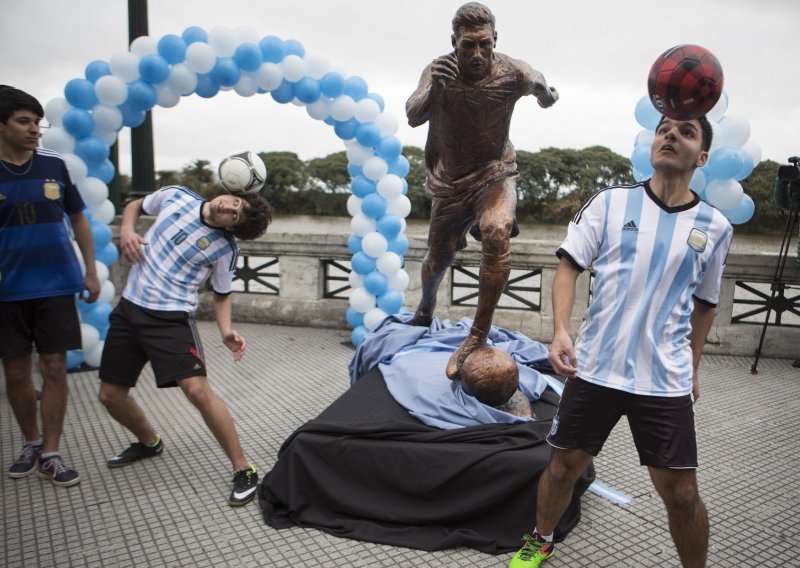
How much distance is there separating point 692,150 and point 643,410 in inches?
35.9

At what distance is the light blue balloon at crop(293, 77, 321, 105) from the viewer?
19.2ft

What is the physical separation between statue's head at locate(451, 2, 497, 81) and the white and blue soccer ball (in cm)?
130

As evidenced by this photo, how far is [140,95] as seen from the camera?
17.6ft

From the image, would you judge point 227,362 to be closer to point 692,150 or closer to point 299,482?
point 299,482

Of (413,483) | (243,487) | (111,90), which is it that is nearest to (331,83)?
(111,90)

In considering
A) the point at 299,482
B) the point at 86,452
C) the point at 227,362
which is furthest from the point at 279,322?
the point at 299,482

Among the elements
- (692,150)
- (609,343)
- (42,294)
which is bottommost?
(42,294)

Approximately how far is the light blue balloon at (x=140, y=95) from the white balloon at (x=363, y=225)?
2.17 m

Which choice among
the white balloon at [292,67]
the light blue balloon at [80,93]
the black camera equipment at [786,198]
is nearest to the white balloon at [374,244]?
the white balloon at [292,67]

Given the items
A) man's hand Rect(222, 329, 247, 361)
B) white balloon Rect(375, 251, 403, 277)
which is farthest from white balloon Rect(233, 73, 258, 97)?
man's hand Rect(222, 329, 247, 361)

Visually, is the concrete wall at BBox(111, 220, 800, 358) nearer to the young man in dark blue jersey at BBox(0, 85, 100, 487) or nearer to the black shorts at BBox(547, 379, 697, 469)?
the young man in dark blue jersey at BBox(0, 85, 100, 487)

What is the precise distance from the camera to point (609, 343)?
222cm

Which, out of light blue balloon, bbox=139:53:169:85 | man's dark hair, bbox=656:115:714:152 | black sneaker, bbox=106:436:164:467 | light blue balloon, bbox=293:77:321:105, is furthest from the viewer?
light blue balloon, bbox=293:77:321:105

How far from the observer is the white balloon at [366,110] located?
605 centimetres
